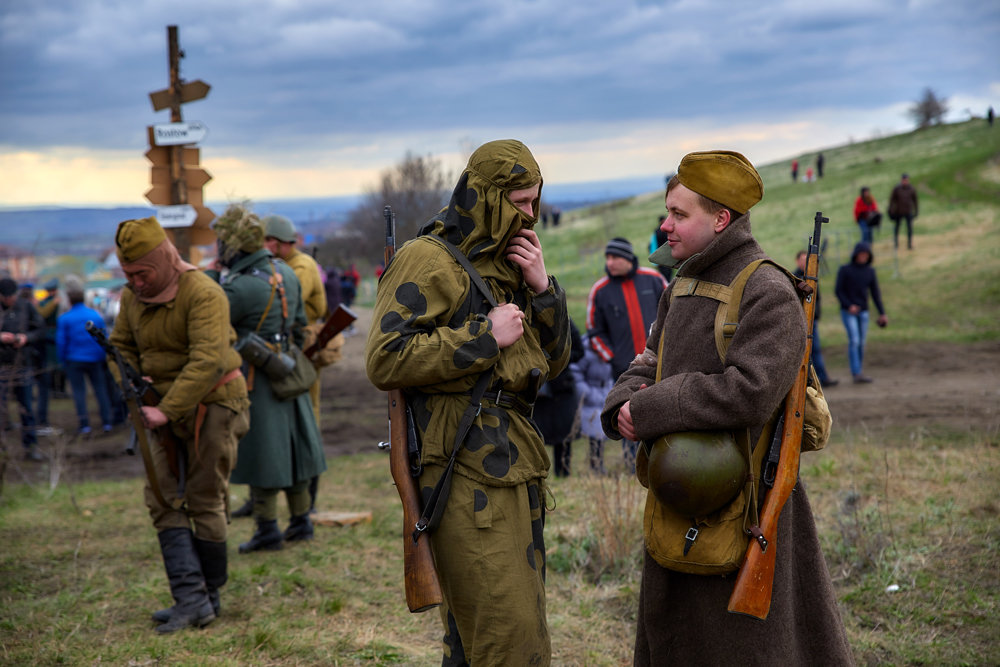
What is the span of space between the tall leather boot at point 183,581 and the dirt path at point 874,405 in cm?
445

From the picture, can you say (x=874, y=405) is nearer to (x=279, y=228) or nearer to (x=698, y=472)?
(x=279, y=228)

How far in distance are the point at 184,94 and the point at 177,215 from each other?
1157 millimetres

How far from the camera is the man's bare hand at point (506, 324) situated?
2.87 metres

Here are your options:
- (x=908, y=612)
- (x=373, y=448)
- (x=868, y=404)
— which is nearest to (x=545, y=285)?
(x=908, y=612)

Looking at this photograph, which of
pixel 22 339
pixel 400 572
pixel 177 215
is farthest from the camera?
pixel 22 339

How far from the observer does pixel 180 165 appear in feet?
24.2

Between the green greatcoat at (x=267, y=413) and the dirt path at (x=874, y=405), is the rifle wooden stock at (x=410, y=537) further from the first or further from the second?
the dirt path at (x=874, y=405)

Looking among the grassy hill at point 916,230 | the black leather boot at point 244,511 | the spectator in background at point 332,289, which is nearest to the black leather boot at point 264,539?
the black leather boot at point 244,511

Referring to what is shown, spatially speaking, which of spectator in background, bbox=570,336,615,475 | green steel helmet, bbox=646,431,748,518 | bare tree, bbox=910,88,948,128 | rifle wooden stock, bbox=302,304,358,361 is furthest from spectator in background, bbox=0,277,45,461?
bare tree, bbox=910,88,948,128

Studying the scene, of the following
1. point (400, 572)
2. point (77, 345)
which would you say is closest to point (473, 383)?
point (400, 572)

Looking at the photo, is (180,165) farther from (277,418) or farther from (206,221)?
(277,418)

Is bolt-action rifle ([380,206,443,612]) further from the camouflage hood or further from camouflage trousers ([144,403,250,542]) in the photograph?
camouflage trousers ([144,403,250,542])

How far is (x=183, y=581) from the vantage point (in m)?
4.64

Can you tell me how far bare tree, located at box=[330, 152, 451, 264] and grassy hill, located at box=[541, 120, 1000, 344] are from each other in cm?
509
